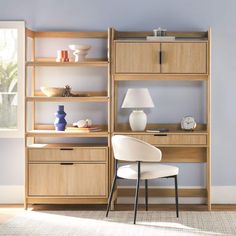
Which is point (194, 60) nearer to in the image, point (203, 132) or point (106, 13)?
point (203, 132)

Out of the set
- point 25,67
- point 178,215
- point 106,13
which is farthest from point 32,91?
point 178,215

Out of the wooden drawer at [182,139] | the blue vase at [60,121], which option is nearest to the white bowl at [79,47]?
the blue vase at [60,121]

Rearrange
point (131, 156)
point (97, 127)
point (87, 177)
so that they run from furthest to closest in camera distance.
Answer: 1. point (97, 127)
2. point (87, 177)
3. point (131, 156)

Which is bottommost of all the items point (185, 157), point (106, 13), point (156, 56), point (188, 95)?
point (185, 157)

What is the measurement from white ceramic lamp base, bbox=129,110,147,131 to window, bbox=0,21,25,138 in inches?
45.9

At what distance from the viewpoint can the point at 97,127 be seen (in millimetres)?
5906

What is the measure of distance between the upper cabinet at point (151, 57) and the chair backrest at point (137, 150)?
80cm

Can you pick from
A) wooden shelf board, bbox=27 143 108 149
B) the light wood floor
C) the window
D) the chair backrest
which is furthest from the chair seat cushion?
the window

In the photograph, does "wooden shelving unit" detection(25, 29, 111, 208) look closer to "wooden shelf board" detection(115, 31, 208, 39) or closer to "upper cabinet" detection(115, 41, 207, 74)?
"upper cabinet" detection(115, 41, 207, 74)

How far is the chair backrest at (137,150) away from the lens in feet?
16.5

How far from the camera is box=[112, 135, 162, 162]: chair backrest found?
5023 mm

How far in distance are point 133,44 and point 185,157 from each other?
1259mm

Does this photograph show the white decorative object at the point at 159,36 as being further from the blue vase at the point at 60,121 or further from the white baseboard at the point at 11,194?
the white baseboard at the point at 11,194

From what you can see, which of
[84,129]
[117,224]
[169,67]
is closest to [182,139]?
[169,67]
